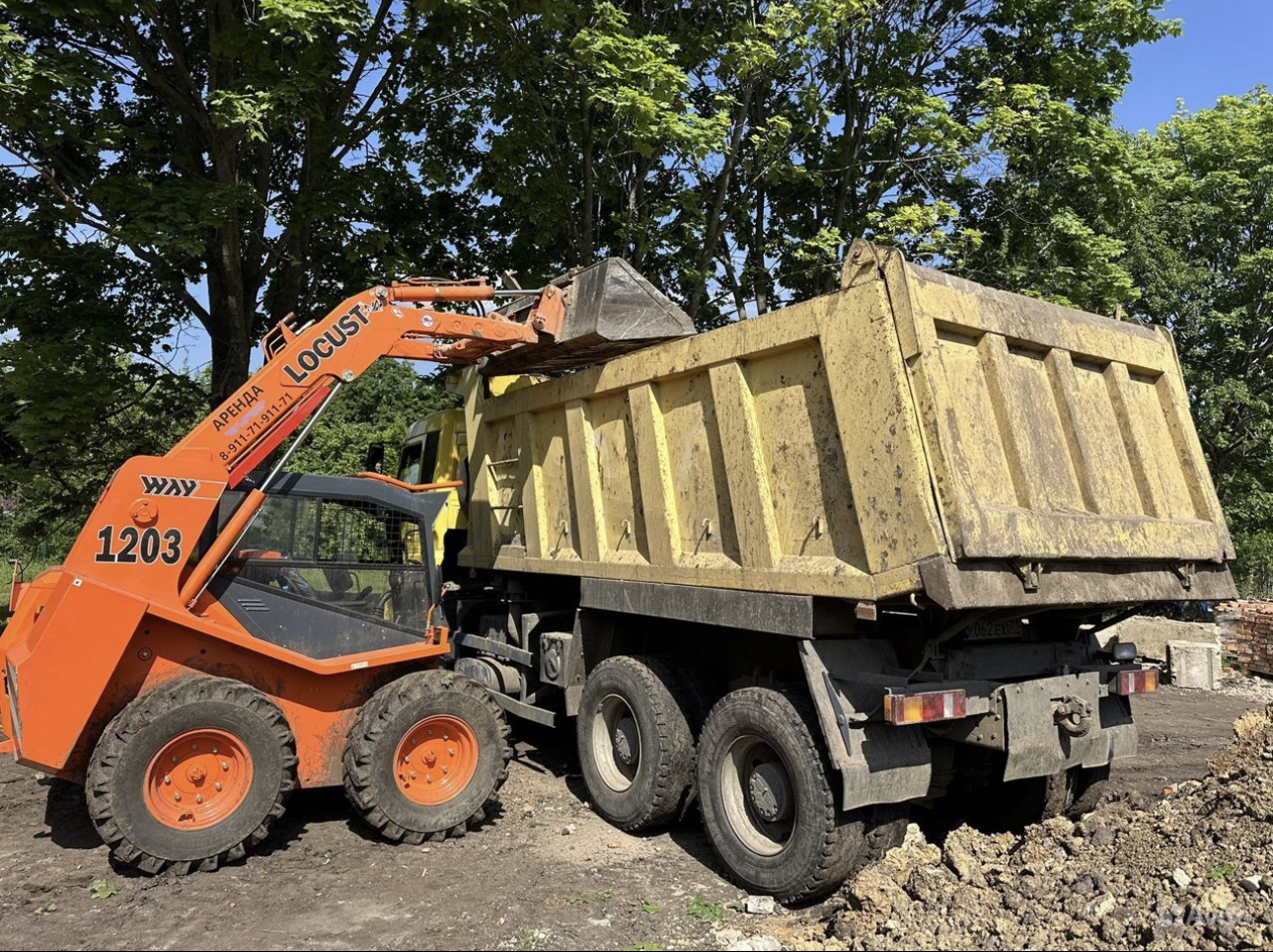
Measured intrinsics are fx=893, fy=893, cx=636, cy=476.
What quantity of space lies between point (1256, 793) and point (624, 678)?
3.37m

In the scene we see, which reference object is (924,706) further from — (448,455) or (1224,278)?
(1224,278)

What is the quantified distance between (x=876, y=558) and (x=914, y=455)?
19.8 inches

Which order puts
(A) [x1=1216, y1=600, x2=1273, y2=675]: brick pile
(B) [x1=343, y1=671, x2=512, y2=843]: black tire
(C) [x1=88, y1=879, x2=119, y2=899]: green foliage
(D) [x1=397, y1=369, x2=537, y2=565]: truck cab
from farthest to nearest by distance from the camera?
(A) [x1=1216, y1=600, x2=1273, y2=675]: brick pile, (D) [x1=397, y1=369, x2=537, y2=565]: truck cab, (B) [x1=343, y1=671, x2=512, y2=843]: black tire, (C) [x1=88, y1=879, x2=119, y2=899]: green foliage

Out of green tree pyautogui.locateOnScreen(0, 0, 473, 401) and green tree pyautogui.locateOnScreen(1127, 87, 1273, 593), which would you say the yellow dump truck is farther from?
green tree pyautogui.locateOnScreen(1127, 87, 1273, 593)

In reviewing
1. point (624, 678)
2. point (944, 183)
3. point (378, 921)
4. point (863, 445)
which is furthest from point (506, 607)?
point (944, 183)

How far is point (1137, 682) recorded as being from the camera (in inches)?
191

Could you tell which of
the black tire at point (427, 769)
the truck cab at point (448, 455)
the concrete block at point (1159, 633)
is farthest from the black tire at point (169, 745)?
the concrete block at point (1159, 633)

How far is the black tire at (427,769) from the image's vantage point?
5.14m

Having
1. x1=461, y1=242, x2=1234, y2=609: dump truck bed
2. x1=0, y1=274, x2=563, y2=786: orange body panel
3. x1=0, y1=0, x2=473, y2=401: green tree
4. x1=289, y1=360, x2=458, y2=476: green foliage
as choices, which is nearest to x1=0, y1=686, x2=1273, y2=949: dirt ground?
x1=0, y1=274, x2=563, y2=786: orange body panel

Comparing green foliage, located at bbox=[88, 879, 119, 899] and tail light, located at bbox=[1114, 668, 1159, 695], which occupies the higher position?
tail light, located at bbox=[1114, 668, 1159, 695]

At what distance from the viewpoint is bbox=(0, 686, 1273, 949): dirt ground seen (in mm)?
4027

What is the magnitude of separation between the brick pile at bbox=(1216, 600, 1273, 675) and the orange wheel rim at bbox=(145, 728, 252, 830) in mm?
12108

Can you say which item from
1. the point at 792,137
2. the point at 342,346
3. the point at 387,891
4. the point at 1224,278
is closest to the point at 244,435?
the point at 342,346

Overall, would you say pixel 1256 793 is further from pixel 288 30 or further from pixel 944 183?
pixel 944 183
